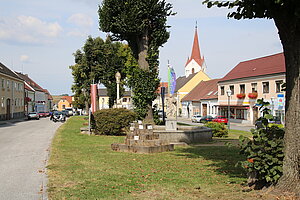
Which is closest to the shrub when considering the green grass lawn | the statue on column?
the green grass lawn

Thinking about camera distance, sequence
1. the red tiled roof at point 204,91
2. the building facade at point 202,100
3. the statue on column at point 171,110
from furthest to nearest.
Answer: the red tiled roof at point 204,91 < the building facade at point 202,100 < the statue on column at point 171,110

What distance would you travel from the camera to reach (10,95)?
1911 inches

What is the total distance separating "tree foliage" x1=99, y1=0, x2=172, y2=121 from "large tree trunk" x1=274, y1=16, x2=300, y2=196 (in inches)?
563

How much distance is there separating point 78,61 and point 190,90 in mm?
36889

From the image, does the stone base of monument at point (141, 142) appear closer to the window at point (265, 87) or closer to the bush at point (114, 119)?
the bush at point (114, 119)

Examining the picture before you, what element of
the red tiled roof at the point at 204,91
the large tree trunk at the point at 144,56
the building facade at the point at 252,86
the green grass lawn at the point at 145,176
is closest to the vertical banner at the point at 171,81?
the large tree trunk at the point at 144,56

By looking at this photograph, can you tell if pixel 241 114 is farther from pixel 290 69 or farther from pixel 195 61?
pixel 195 61

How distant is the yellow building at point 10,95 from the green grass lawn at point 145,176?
122 ft

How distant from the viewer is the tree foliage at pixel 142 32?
1927 cm

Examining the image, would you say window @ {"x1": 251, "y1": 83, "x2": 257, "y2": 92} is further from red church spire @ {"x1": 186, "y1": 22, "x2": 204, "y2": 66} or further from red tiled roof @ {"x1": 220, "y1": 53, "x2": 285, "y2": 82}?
red church spire @ {"x1": 186, "y1": 22, "x2": 204, "y2": 66}

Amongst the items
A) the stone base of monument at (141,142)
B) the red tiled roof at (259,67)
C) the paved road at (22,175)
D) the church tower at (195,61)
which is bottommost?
the paved road at (22,175)

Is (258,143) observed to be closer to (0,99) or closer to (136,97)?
(136,97)

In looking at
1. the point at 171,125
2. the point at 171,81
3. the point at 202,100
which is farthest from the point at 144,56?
the point at 202,100

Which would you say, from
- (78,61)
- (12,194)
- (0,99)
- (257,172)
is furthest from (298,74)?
(0,99)
